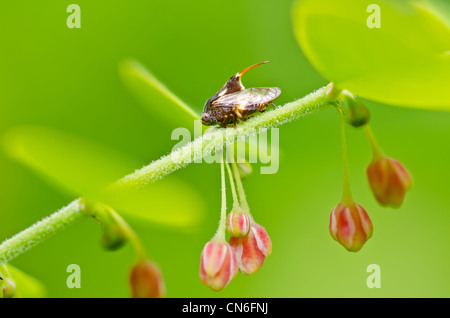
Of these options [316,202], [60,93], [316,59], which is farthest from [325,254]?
[316,59]

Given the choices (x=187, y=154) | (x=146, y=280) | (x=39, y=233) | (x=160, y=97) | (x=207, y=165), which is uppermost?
(x=207, y=165)

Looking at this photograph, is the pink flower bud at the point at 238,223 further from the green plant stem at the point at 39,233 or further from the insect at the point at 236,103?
the green plant stem at the point at 39,233

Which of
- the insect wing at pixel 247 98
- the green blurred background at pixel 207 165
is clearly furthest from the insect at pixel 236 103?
the green blurred background at pixel 207 165

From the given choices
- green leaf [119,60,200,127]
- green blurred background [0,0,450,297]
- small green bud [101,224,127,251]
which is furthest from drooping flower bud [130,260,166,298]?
green blurred background [0,0,450,297]

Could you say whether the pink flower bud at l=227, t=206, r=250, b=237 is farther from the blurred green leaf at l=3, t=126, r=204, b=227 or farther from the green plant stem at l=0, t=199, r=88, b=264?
the blurred green leaf at l=3, t=126, r=204, b=227

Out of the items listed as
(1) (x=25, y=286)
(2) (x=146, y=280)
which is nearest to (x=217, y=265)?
(2) (x=146, y=280)

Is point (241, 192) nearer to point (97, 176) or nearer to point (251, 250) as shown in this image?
point (251, 250)
